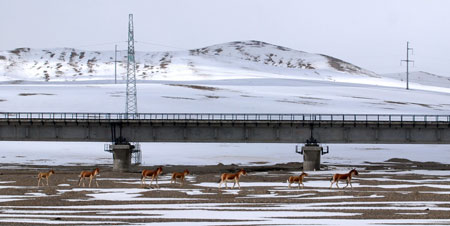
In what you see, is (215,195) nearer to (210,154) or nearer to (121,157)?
(121,157)

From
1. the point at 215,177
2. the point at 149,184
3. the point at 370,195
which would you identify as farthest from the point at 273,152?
the point at 370,195

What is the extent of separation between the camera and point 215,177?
75750 mm

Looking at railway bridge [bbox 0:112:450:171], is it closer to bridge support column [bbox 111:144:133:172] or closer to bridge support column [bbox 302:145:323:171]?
bridge support column [bbox 302:145:323:171]

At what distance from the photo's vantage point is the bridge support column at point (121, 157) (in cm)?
9024

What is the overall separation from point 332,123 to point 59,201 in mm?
47624

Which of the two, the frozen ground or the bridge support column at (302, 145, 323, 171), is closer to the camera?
the bridge support column at (302, 145, 323, 171)

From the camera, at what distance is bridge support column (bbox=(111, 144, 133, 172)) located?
296 feet

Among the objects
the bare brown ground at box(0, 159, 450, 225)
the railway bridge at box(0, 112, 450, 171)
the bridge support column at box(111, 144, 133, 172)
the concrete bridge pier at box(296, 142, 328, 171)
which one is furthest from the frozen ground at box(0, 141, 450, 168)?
the bare brown ground at box(0, 159, 450, 225)

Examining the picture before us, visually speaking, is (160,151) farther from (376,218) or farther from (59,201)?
(376,218)

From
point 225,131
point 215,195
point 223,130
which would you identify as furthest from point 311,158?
point 215,195

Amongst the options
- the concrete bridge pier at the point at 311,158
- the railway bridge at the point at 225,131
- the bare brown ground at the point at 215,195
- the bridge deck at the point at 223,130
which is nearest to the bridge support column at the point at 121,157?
the railway bridge at the point at 225,131

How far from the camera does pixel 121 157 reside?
90.8 m

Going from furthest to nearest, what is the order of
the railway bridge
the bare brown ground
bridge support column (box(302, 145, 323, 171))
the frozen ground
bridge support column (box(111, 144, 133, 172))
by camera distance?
the frozen ground → the railway bridge → bridge support column (box(111, 144, 133, 172)) → bridge support column (box(302, 145, 323, 171)) → the bare brown ground

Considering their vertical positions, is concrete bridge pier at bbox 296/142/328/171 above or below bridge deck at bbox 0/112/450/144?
below
